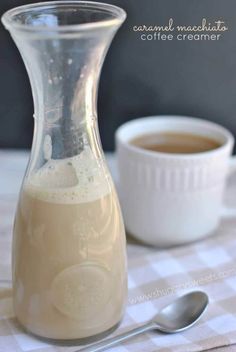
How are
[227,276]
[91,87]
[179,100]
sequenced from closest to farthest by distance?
[91,87] → [227,276] → [179,100]

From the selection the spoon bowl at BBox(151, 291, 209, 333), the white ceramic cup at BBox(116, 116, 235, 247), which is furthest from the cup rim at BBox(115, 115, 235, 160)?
the spoon bowl at BBox(151, 291, 209, 333)

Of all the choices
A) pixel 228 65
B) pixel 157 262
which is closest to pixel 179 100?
pixel 228 65

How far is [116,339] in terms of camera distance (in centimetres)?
50

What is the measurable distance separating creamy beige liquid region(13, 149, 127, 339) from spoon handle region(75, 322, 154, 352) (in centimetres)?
1

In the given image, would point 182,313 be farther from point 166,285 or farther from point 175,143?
point 175,143

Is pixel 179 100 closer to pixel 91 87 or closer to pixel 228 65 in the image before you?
pixel 228 65

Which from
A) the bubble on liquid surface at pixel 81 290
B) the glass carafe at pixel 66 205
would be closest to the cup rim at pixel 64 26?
the glass carafe at pixel 66 205

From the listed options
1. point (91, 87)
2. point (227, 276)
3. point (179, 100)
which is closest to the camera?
point (91, 87)

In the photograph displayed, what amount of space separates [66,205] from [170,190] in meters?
0.18

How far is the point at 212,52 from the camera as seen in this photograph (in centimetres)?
69

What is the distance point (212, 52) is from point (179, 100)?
6cm

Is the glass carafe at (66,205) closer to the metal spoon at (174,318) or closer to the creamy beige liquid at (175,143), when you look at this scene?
the metal spoon at (174,318)

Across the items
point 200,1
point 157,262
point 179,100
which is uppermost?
point 200,1

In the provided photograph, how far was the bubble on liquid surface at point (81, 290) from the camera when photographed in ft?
1.58
